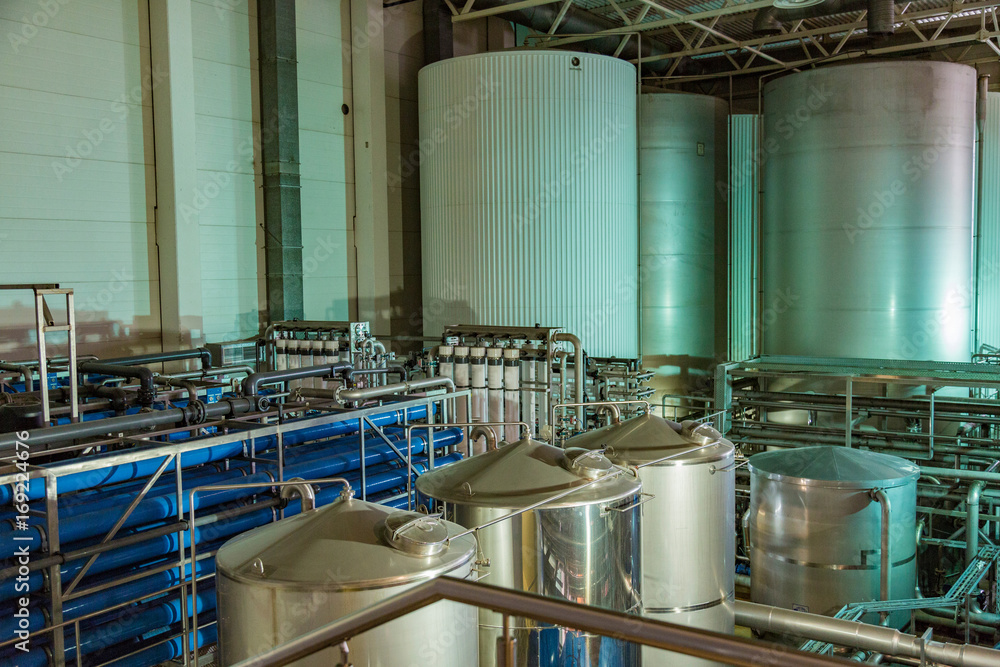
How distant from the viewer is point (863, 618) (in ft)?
25.1

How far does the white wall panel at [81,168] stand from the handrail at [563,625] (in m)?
8.09

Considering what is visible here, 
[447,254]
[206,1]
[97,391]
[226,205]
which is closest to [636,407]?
[447,254]

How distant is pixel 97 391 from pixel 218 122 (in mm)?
4928

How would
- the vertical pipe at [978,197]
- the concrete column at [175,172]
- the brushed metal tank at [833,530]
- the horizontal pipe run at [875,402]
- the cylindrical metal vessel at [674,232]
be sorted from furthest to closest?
1. the cylindrical metal vessel at [674,232]
2. the vertical pipe at [978,197]
3. the concrete column at [175,172]
4. the horizontal pipe run at [875,402]
5. the brushed metal tank at [833,530]

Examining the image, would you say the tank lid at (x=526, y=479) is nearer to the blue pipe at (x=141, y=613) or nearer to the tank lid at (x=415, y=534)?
the tank lid at (x=415, y=534)

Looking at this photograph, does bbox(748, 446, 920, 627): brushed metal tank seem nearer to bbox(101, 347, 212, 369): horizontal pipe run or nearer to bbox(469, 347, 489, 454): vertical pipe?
bbox(469, 347, 489, 454): vertical pipe

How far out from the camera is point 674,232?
14352 mm

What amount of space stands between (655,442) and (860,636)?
218 centimetres

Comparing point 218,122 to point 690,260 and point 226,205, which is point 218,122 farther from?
point 690,260

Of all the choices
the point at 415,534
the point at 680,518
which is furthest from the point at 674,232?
the point at 415,534

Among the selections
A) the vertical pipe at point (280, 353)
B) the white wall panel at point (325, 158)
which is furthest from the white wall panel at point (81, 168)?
the white wall panel at point (325, 158)

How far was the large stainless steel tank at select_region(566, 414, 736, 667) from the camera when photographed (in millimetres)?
5574

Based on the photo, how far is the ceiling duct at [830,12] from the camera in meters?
10.8
